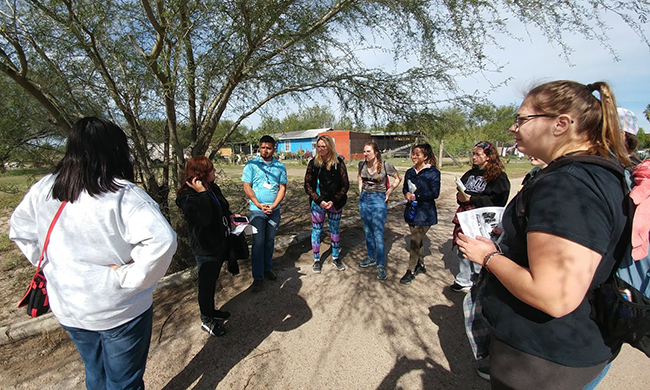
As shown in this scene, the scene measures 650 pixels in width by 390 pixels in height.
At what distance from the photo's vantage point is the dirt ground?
95.0 inches

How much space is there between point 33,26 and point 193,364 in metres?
3.65

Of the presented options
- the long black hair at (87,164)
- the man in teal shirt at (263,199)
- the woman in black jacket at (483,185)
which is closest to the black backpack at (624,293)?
the long black hair at (87,164)

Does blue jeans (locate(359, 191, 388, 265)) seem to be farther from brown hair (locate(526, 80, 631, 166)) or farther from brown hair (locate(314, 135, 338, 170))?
brown hair (locate(526, 80, 631, 166))

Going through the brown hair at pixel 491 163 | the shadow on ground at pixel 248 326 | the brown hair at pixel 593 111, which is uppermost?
the brown hair at pixel 593 111

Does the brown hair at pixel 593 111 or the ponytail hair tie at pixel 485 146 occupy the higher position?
the brown hair at pixel 593 111

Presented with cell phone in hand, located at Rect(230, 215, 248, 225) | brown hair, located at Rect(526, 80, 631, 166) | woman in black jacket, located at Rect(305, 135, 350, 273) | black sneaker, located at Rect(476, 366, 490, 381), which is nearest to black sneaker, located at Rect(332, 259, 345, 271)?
woman in black jacket, located at Rect(305, 135, 350, 273)

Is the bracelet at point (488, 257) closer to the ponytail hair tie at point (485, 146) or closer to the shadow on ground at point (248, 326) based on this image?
the shadow on ground at point (248, 326)

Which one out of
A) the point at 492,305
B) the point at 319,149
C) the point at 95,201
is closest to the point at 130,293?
the point at 95,201

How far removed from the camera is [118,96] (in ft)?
11.1

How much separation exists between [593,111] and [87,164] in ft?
7.08

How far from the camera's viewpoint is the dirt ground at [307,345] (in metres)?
2.41

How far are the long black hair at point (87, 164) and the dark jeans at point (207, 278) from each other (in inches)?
56.0

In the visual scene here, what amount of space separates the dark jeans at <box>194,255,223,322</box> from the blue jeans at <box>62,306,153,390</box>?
3.44 ft

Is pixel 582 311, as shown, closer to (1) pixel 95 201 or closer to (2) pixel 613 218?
(2) pixel 613 218
